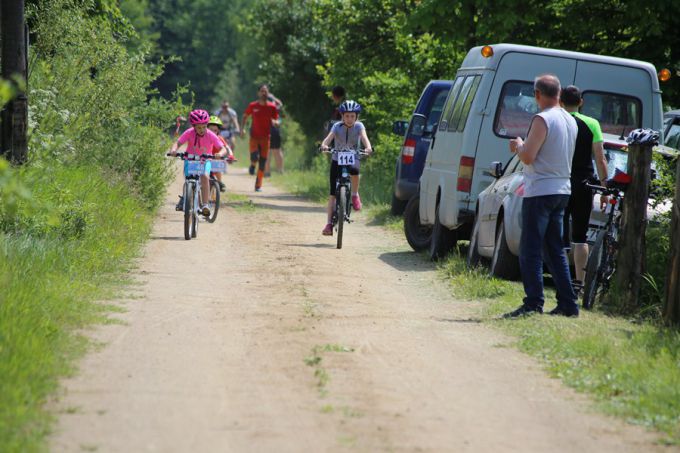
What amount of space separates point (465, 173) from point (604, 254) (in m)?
3.05

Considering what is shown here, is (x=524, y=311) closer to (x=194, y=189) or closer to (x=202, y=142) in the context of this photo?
(x=194, y=189)

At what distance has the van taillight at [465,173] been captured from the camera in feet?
42.9

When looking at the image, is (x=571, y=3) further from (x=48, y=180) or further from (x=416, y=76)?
(x=48, y=180)

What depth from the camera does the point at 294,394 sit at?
21.4ft

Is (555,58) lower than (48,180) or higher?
higher

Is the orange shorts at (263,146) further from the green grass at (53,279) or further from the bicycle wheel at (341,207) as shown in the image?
the bicycle wheel at (341,207)

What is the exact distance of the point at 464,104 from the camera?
13.5 meters

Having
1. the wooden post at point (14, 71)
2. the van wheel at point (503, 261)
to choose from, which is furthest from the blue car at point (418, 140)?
the wooden post at point (14, 71)

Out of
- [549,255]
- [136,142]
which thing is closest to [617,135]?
[549,255]

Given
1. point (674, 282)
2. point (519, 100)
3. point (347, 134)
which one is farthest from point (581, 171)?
point (347, 134)

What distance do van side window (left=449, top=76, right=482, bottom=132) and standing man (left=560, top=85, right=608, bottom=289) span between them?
2548 millimetres

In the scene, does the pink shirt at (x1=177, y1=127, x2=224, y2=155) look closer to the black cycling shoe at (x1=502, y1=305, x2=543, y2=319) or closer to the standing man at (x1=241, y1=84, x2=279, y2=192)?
the black cycling shoe at (x1=502, y1=305, x2=543, y2=319)

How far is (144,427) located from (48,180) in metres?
6.50

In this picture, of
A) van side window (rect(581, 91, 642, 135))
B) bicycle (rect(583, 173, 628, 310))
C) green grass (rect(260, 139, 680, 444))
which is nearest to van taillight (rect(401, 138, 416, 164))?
van side window (rect(581, 91, 642, 135))
